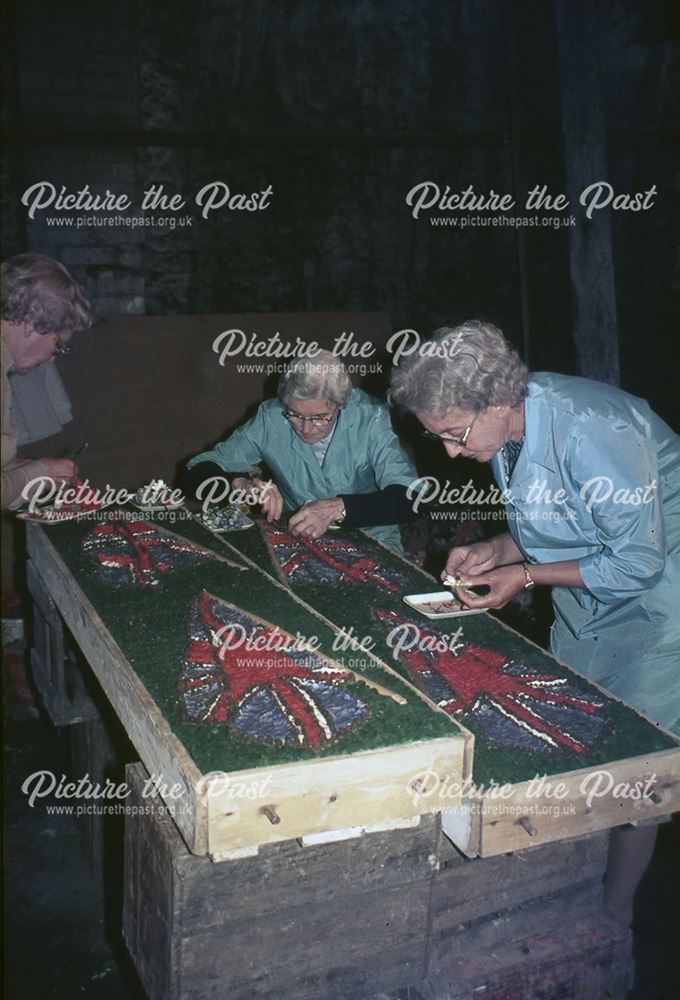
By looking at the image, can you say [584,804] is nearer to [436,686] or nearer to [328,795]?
[436,686]

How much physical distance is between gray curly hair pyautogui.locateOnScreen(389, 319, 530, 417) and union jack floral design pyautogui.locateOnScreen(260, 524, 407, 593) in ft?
2.94

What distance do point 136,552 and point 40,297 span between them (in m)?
1.22

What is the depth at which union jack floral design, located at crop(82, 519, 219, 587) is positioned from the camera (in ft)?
11.0

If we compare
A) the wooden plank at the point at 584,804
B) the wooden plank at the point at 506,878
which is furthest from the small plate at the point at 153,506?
the wooden plank at the point at 584,804

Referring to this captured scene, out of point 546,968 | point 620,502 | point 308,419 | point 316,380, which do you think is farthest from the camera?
point 308,419

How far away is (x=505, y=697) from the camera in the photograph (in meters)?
2.47

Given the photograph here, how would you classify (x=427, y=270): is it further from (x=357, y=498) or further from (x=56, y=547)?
(x=56, y=547)

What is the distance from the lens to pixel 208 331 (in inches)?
269

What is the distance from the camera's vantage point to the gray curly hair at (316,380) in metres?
3.88

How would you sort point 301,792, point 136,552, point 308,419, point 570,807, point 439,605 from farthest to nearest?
point 308,419 < point 136,552 < point 439,605 < point 570,807 < point 301,792

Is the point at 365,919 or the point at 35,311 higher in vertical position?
the point at 35,311

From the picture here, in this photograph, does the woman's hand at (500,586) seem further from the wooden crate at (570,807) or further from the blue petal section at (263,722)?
the blue petal section at (263,722)

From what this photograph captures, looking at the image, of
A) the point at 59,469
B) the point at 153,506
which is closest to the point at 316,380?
the point at 153,506

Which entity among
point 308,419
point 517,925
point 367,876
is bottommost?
point 517,925
